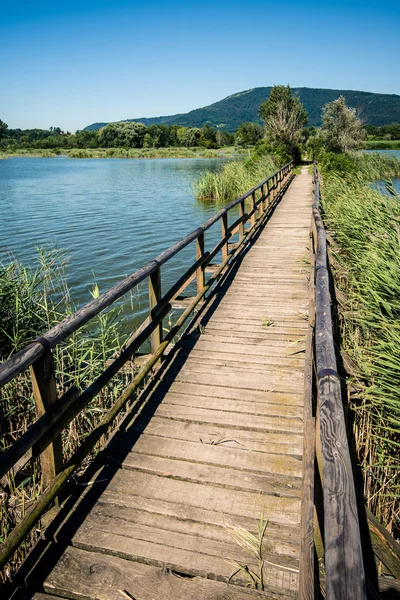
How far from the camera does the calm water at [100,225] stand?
12.0m

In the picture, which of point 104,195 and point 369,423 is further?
point 104,195

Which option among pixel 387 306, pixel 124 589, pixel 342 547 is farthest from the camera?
pixel 387 306

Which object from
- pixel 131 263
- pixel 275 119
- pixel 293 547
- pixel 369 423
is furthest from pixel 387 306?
pixel 275 119

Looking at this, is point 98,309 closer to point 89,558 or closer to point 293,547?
point 89,558

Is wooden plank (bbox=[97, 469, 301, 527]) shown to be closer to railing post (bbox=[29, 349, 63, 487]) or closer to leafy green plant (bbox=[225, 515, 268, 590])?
leafy green plant (bbox=[225, 515, 268, 590])

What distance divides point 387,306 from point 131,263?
8.91 metres

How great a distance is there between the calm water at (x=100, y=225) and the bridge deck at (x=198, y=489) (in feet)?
17.6

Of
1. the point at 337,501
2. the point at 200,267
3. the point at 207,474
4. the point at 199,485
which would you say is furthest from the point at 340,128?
the point at 337,501

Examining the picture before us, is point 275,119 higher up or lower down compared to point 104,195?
higher up

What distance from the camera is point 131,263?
12.3m

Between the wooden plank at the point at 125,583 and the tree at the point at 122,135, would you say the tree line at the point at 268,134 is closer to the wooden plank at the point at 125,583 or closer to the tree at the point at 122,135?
the tree at the point at 122,135

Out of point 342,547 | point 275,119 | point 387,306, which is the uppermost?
point 275,119

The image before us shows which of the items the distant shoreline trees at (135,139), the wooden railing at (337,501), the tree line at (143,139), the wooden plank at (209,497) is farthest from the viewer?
the distant shoreline trees at (135,139)

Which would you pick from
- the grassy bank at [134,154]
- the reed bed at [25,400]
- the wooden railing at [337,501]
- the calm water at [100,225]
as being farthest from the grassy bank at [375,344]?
the grassy bank at [134,154]
